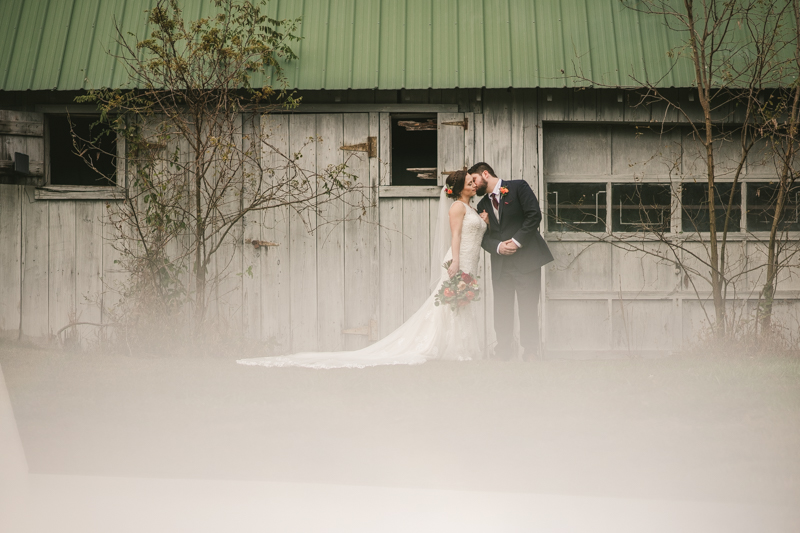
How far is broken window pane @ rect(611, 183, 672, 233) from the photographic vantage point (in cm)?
720

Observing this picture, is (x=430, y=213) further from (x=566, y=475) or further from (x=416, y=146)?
(x=566, y=475)

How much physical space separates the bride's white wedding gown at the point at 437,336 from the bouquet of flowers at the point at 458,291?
0.25ft

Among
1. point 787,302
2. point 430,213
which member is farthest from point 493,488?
point 787,302

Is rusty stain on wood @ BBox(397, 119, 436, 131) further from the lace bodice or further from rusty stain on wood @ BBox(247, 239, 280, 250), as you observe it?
rusty stain on wood @ BBox(247, 239, 280, 250)

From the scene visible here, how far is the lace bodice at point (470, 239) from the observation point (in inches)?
246

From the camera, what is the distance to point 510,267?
609 cm

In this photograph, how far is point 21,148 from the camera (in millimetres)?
6863

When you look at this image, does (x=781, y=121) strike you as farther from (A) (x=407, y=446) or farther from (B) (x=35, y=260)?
(B) (x=35, y=260)

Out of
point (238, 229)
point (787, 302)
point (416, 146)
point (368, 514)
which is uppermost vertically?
point (416, 146)

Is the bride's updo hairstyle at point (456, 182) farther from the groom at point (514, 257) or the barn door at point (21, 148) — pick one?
the barn door at point (21, 148)

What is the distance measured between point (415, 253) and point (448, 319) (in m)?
1.00

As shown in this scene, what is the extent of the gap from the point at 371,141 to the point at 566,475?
4467 mm

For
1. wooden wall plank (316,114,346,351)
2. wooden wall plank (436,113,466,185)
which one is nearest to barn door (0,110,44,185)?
wooden wall plank (316,114,346,351)

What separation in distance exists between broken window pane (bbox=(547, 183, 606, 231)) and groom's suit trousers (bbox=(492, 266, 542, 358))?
128 centimetres
